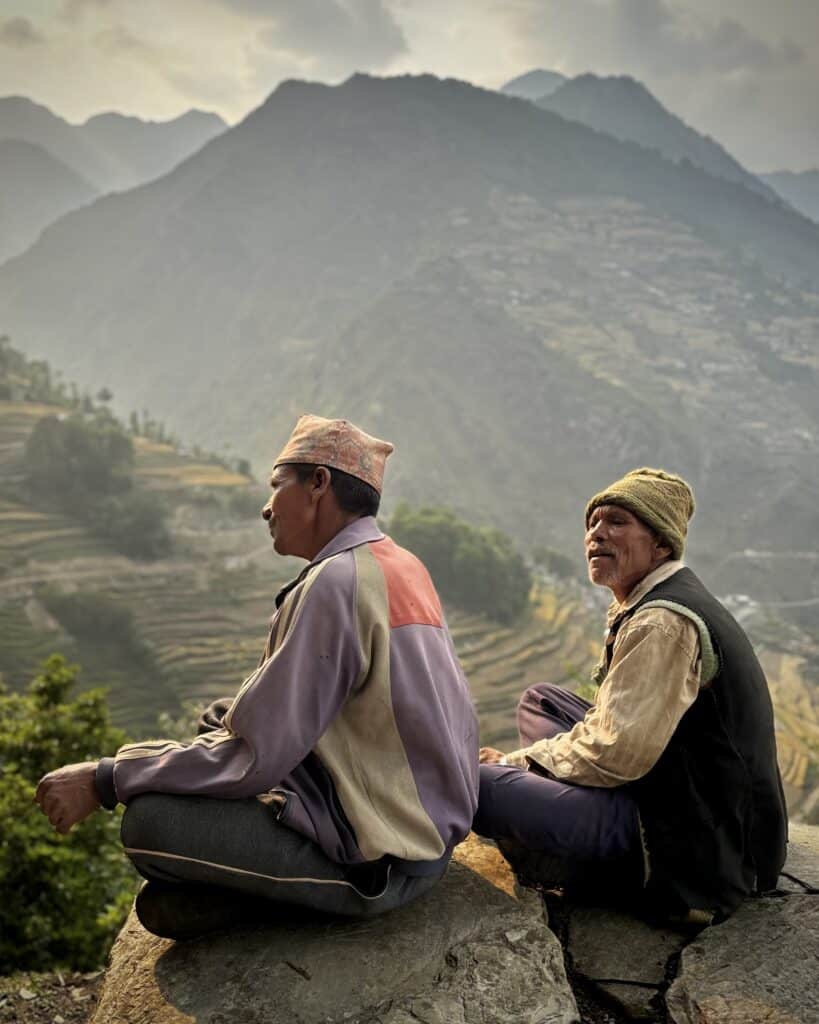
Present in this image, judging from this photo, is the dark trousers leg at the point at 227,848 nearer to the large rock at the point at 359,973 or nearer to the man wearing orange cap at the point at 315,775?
the man wearing orange cap at the point at 315,775

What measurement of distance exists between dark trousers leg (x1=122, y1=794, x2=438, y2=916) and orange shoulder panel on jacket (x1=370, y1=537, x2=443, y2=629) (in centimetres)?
50

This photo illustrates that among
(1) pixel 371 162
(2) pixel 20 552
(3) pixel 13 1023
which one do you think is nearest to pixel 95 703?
(3) pixel 13 1023

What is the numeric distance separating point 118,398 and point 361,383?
50.6m

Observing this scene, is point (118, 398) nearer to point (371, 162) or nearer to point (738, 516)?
point (371, 162)

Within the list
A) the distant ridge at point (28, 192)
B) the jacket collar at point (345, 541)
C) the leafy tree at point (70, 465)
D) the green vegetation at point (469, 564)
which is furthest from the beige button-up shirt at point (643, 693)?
the distant ridge at point (28, 192)

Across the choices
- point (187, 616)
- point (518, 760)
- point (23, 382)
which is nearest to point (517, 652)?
point (187, 616)

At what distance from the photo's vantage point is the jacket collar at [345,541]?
1.78 m

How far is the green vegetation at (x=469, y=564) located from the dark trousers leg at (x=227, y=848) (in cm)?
4099

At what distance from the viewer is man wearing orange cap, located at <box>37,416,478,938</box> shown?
165 cm

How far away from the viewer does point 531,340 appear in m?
104

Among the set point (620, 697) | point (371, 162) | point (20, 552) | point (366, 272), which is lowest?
point (20, 552)

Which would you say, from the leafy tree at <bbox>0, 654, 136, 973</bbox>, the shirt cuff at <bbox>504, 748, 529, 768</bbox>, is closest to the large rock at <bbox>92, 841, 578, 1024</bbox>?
the shirt cuff at <bbox>504, 748, 529, 768</bbox>

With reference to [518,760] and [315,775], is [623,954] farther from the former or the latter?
[315,775]

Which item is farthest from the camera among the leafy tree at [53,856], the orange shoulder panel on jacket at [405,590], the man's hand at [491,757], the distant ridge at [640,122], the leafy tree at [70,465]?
the distant ridge at [640,122]
